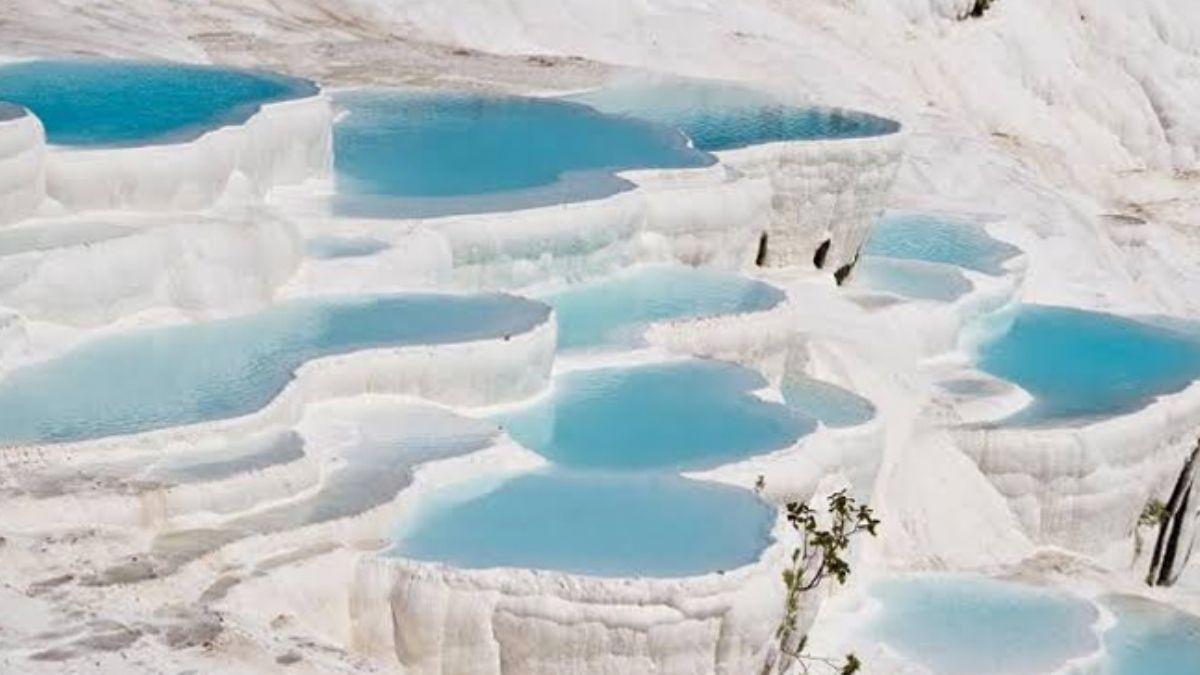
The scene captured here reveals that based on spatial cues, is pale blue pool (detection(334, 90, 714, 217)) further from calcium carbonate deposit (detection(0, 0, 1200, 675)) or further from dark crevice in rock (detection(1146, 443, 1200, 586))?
dark crevice in rock (detection(1146, 443, 1200, 586))

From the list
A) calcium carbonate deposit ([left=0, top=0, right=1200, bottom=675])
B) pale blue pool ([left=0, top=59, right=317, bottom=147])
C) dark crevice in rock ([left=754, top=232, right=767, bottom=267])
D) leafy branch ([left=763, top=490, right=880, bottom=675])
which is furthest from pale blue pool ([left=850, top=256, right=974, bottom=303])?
leafy branch ([left=763, top=490, right=880, bottom=675])

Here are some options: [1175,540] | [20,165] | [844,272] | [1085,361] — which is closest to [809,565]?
[20,165]

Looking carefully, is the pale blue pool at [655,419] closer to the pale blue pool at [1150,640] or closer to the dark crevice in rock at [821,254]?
the pale blue pool at [1150,640]

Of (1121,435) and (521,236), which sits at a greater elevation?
(521,236)

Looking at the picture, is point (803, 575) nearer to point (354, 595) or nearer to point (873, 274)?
point (354, 595)

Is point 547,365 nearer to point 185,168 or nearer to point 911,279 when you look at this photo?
point 185,168

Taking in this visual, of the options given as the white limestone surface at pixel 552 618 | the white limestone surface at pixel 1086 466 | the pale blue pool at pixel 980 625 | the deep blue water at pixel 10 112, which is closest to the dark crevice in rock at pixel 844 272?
the white limestone surface at pixel 1086 466

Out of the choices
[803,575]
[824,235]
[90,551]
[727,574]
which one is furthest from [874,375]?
[90,551]
